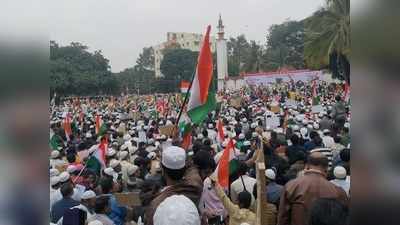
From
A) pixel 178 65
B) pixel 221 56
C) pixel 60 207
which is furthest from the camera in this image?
pixel 178 65

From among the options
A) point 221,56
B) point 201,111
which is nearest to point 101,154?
point 201,111

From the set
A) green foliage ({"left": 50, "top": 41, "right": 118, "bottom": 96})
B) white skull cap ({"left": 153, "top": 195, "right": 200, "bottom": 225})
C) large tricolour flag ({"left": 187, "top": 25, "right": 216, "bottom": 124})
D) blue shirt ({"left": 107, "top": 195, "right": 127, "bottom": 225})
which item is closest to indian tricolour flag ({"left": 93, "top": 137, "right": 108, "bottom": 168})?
large tricolour flag ({"left": 187, "top": 25, "right": 216, "bottom": 124})

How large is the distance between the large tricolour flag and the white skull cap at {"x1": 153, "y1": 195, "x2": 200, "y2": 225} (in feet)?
8.94

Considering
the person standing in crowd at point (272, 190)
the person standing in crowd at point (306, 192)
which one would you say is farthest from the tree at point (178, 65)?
the person standing in crowd at point (306, 192)

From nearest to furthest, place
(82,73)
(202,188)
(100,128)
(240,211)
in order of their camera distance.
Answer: (202,188)
(240,211)
(100,128)
(82,73)

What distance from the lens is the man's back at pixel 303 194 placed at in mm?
3031

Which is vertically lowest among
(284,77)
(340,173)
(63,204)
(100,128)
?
(100,128)

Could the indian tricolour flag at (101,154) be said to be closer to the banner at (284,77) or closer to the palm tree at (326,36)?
the palm tree at (326,36)

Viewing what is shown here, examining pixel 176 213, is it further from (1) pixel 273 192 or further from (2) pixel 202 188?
(1) pixel 273 192

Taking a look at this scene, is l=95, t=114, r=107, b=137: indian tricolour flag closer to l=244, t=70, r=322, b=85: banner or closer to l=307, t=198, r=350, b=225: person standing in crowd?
l=307, t=198, r=350, b=225: person standing in crowd

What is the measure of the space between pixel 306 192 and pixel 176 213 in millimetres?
1302

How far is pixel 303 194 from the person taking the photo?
307 centimetres

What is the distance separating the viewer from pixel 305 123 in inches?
420
